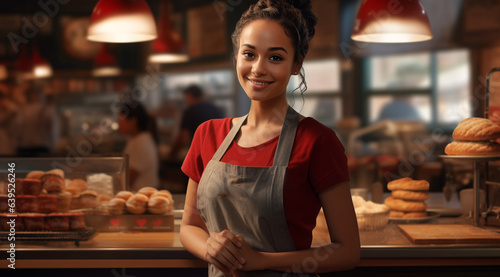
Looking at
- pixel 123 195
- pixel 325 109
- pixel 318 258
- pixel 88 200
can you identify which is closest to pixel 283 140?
pixel 318 258

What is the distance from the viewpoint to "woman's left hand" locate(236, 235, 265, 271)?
1.41m

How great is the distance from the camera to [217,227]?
5.02 feet

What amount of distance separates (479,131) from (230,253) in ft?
4.44

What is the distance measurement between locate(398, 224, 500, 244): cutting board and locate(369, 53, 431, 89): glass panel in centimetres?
364

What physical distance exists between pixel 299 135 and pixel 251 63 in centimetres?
23

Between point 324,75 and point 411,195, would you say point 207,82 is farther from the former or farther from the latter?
point 411,195

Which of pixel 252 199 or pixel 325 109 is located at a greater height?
pixel 325 109

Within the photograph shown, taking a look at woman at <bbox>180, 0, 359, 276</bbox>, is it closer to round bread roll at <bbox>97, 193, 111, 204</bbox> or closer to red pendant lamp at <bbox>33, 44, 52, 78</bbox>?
round bread roll at <bbox>97, 193, 111, 204</bbox>

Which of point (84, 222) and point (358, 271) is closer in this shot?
point (358, 271)

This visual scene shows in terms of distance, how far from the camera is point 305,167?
1445 mm

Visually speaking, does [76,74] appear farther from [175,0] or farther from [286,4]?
[286,4]

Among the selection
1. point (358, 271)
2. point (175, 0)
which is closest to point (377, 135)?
point (175, 0)

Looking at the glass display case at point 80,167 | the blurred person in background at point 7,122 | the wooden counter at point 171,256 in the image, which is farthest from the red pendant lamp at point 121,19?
the blurred person in background at point 7,122

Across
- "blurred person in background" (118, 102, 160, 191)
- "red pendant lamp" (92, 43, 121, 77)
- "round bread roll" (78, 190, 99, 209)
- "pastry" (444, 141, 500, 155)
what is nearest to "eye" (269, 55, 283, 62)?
"pastry" (444, 141, 500, 155)
